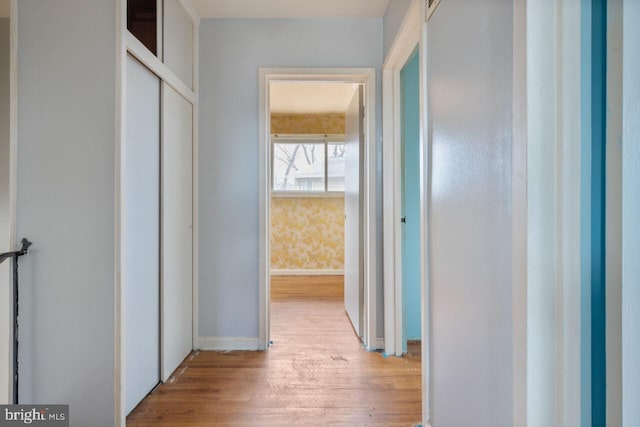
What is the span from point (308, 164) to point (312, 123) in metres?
0.62

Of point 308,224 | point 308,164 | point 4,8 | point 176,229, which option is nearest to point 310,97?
point 308,164

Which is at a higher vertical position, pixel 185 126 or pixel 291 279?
pixel 185 126

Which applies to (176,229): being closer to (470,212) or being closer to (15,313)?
(15,313)

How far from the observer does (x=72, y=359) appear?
1.47m

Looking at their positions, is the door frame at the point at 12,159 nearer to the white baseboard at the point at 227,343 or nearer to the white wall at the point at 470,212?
the white baseboard at the point at 227,343

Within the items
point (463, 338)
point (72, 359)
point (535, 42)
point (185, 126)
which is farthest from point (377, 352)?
point (535, 42)

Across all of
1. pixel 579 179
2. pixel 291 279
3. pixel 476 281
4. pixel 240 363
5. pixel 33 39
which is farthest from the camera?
pixel 291 279

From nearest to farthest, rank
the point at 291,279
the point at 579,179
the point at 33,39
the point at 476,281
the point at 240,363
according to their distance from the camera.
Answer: the point at 579,179
the point at 476,281
the point at 33,39
the point at 240,363
the point at 291,279

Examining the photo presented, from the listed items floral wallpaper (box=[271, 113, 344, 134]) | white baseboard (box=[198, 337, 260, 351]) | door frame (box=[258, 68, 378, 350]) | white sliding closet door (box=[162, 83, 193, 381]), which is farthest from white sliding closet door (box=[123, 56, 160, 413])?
floral wallpaper (box=[271, 113, 344, 134])

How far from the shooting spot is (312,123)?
5.30 m

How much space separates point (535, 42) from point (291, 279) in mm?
4474

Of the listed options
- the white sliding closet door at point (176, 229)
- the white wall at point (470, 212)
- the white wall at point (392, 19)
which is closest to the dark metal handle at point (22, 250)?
the white sliding closet door at point (176, 229)

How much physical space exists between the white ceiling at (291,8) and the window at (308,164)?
110 inches

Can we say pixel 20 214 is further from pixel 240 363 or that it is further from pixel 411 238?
pixel 411 238
